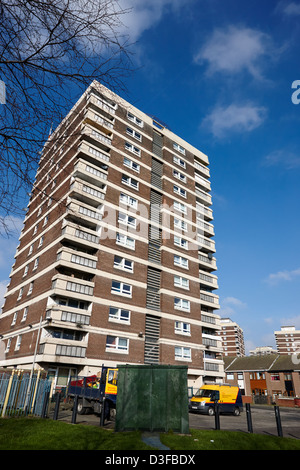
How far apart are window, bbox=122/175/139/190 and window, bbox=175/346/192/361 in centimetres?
1746

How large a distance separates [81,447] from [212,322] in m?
30.1

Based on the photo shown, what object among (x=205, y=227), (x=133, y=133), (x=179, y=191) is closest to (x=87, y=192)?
(x=133, y=133)

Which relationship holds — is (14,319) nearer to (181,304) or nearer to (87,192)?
(87,192)

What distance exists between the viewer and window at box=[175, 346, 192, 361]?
1206 inches

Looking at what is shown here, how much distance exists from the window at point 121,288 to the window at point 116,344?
3.89 meters

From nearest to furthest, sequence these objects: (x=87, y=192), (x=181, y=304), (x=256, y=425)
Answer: (x=256, y=425) < (x=87, y=192) < (x=181, y=304)

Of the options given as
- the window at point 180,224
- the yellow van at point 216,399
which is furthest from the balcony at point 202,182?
the yellow van at point 216,399

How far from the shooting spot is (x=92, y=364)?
2409cm

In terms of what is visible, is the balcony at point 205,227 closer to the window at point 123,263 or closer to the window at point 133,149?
the window at point 133,149

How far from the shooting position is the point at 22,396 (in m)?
13.5

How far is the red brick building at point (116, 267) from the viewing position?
81.7 feet

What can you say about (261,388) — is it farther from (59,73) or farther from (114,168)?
(59,73)

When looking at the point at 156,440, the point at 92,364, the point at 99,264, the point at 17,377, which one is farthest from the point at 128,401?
the point at 99,264

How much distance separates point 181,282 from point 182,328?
4.97 metres
